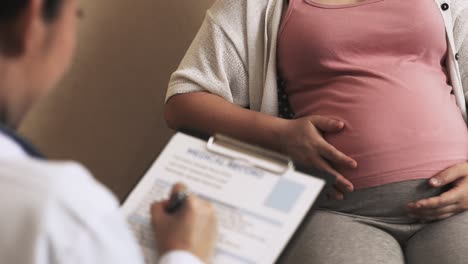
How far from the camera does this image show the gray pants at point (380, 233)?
3.14 feet

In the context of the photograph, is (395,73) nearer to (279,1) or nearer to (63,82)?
(279,1)

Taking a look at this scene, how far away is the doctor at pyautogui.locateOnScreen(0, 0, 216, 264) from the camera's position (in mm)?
509

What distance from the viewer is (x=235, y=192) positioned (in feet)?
2.69

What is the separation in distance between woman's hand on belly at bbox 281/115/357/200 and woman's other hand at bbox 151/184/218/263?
1.07 ft

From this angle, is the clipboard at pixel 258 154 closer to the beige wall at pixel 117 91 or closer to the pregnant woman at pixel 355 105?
the pregnant woman at pixel 355 105

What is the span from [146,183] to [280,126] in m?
0.32

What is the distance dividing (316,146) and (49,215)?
62 cm

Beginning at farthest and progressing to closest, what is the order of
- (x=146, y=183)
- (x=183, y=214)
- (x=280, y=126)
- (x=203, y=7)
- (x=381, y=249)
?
(x=203, y=7) < (x=280, y=126) < (x=381, y=249) < (x=146, y=183) < (x=183, y=214)

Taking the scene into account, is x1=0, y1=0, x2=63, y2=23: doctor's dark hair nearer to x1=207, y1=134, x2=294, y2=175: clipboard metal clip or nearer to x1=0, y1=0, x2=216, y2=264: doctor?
x1=0, y1=0, x2=216, y2=264: doctor

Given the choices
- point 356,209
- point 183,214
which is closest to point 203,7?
point 356,209

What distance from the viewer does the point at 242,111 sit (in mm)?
1128

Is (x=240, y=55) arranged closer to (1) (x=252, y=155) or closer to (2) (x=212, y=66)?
(2) (x=212, y=66)

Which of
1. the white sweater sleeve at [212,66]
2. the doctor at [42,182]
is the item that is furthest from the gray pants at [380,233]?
the doctor at [42,182]

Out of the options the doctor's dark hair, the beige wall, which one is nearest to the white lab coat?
the doctor's dark hair
